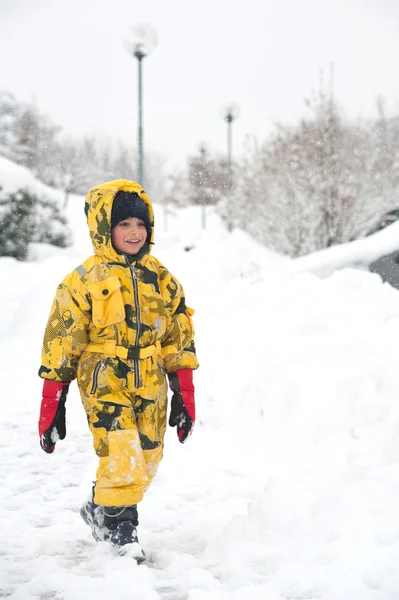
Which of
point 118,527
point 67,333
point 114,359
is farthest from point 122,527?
point 67,333

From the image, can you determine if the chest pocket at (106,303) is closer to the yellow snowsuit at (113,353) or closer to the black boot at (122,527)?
the yellow snowsuit at (113,353)

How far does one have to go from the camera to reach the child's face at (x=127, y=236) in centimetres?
288

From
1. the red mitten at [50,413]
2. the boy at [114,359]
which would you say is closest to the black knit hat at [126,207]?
the boy at [114,359]

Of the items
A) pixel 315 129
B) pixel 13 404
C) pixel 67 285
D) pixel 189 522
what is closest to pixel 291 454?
pixel 189 522

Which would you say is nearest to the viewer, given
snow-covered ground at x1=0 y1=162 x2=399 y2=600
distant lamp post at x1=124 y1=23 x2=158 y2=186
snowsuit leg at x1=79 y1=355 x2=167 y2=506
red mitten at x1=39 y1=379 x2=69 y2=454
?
snow-covered ground at x1=0 y1=162 x2=399 y2=600

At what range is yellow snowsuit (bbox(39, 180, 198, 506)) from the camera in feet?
8.73

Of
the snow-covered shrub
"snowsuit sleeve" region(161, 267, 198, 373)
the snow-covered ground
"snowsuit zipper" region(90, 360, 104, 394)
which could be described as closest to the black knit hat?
"snowsuit sleeve" region(161, 267, 198, 373)

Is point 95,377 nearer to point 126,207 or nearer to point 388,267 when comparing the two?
point 126,207

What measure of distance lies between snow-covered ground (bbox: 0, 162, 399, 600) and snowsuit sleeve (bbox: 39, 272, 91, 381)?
2.73ft

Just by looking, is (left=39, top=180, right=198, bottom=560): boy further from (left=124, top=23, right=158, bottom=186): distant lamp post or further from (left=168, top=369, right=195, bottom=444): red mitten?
(left=124, top=23, right=158, bottom=186): distant lamp post

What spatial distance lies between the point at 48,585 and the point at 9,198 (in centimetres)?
1367

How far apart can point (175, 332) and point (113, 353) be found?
42 cm

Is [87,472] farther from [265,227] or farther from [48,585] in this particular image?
[265,227]

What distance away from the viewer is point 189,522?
325 cm
